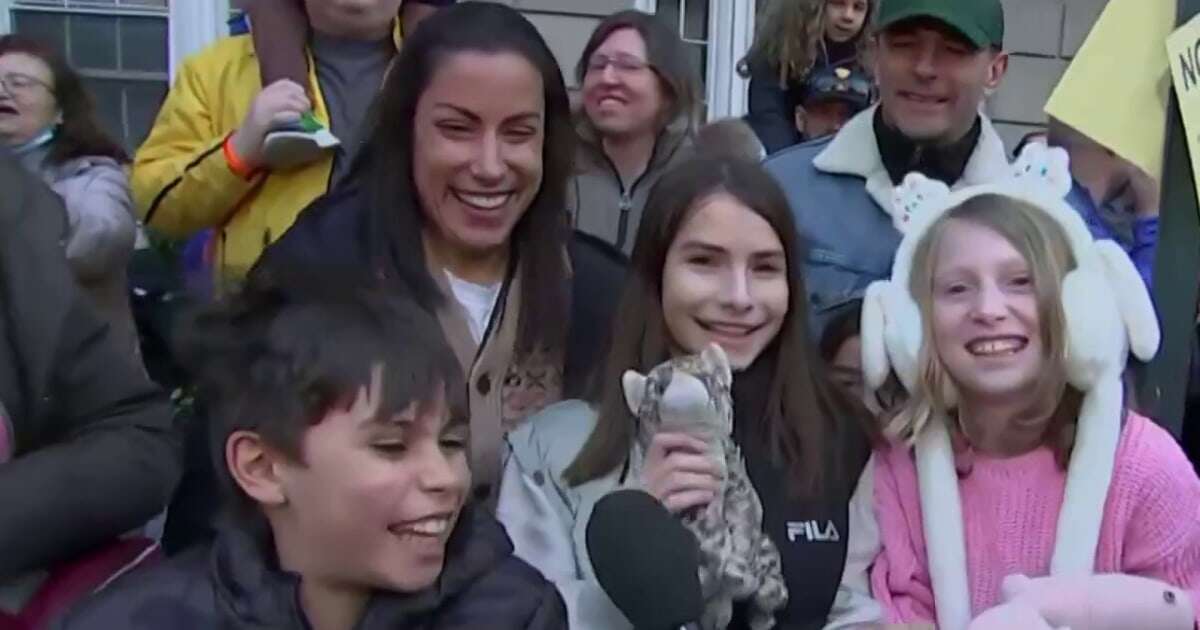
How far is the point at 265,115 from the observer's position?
3146 mm

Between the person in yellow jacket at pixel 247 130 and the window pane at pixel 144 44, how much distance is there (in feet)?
10.1

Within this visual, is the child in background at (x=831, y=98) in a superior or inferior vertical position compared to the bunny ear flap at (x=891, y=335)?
superior

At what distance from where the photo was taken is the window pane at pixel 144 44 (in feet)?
21.2

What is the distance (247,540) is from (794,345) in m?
0.94

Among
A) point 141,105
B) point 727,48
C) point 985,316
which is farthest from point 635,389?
point 727,48

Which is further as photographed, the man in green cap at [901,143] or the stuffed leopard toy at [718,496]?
the man in green cap at [901,143]

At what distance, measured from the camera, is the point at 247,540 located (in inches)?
80.7

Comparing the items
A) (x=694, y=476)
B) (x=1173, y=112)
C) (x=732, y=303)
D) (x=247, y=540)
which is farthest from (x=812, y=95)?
(x=247, y=540)

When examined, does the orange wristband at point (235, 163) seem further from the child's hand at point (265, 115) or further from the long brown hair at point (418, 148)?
the long brown hair at point (418, 148)

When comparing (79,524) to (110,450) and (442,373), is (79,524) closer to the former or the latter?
(110,450)

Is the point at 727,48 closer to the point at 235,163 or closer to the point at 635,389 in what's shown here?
the point at 235,163

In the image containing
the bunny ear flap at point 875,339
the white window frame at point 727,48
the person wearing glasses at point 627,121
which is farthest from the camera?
the white window frame at point 727,48

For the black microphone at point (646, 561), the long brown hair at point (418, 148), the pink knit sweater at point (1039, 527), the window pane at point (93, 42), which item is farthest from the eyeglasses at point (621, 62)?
the window pane at point (93, 42)

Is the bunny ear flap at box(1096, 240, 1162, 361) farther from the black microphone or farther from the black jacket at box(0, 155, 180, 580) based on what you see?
the black jacket at box(0, 155, 180, 580)
